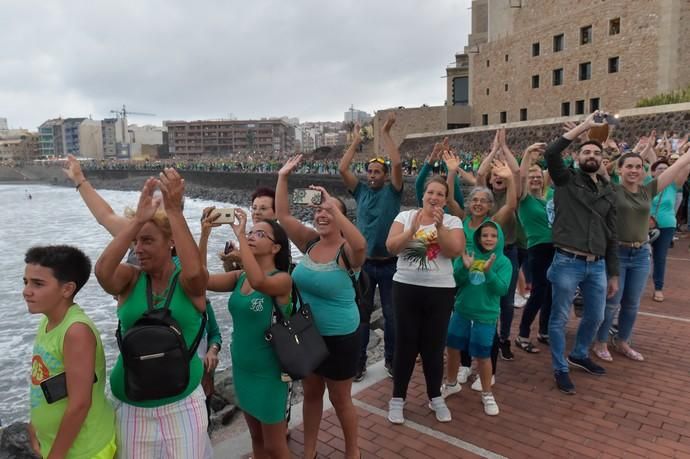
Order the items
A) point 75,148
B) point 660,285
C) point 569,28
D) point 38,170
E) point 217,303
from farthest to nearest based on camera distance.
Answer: point 75,148
point 38,170
point 569,28
point 217,303
point 660,285

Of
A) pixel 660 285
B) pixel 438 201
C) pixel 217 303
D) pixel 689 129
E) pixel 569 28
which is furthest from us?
pixel 569 28

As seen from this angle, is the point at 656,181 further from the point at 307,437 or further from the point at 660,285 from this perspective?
the point at 307,437

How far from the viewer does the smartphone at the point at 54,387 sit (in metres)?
1.91

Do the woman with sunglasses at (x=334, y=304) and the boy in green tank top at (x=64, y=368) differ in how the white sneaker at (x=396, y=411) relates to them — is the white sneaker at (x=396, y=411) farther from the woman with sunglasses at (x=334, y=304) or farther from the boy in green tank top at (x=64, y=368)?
the boy in green tank top at (x=64, y=368)

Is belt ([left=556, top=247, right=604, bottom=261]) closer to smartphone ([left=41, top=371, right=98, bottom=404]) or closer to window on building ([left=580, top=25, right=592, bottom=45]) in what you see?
smartphone ([left=41, top=371, right=98, bottom=404])

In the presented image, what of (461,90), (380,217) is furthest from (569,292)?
(461,90)

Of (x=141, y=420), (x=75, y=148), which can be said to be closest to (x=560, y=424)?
(x=141, y=420)

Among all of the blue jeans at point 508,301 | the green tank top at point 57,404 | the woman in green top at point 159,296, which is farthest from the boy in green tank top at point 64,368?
the blue jeans at point 508,301

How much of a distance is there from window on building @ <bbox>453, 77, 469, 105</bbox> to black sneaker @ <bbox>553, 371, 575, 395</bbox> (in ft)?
160

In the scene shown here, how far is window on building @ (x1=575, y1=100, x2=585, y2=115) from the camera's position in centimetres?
3200

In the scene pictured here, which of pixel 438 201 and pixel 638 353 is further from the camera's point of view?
pixel 638 353

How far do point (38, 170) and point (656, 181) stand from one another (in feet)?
355

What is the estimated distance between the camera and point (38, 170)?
9319cm

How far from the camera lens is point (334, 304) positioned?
2.87m
